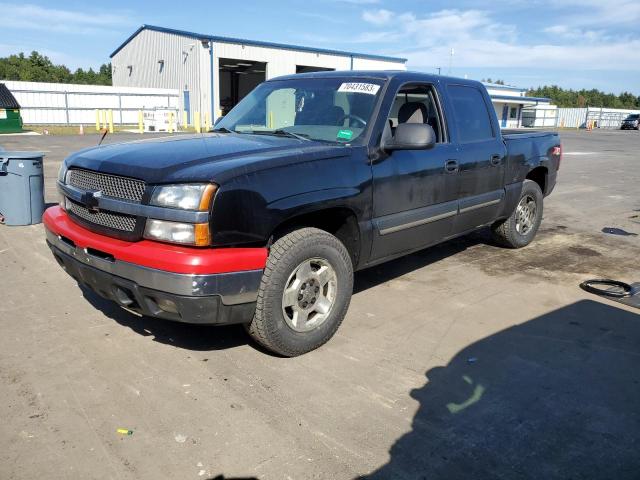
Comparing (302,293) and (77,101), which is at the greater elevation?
(77,101)

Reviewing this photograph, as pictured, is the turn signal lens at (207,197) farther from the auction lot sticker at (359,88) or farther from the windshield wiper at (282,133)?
the auction lot sticker at (359,88)

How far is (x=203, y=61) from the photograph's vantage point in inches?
1366

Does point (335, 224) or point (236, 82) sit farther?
point (236, 82)

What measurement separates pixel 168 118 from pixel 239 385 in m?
28.6

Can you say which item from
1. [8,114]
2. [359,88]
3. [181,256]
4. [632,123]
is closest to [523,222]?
[359,88]

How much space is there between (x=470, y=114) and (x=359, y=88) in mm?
1523

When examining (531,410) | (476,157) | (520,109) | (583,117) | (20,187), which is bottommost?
(531,410)

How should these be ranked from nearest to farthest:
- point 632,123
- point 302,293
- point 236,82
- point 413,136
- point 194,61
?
1. point 302,293
2. point 413,136
3. point 194,61
4. point 236,82
5. point 632,123

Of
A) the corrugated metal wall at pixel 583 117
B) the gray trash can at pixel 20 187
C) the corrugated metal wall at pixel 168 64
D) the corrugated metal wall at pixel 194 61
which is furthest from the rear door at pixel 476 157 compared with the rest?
the corrugated metal wall at pixel 583 117

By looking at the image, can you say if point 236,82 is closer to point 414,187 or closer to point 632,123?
point 632,123

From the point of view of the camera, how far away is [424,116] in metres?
4.89

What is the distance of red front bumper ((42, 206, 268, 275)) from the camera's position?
2.97m

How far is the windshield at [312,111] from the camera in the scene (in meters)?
4.13

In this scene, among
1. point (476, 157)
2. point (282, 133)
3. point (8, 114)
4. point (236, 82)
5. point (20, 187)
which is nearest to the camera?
point (282, 133)
